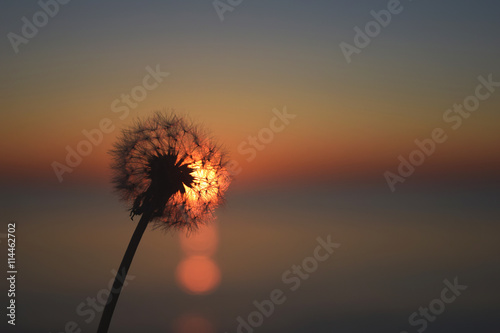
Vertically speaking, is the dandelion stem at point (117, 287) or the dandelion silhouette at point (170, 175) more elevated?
the dandelion silhouette at point (170, 175)

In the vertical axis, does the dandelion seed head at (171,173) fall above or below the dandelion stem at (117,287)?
above

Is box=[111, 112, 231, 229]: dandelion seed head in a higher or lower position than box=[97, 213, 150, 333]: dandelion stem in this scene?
higher

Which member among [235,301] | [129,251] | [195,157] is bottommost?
[129,251]

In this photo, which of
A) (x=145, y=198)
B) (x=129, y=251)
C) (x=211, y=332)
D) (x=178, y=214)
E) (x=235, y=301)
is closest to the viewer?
(x=129, y=251)

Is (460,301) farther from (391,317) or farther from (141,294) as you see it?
(141,294)

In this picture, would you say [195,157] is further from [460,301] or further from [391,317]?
[460,301]

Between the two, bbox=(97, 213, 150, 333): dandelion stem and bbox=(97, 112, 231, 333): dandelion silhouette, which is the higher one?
bbox=(97, 112, 231, 333): dandelion silhouette

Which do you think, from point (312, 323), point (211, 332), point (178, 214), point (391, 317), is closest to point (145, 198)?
point (178, 214)

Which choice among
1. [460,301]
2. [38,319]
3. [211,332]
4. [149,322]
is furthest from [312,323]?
[38,319]

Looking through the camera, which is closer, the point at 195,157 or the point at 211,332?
the point at 195,157

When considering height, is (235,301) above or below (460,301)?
above

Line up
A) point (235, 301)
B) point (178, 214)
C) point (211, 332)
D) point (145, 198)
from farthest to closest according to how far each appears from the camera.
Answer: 1. point (235, 301)
2. point (211, 332)
3. point (178, 214)
4. point (145, 198)
